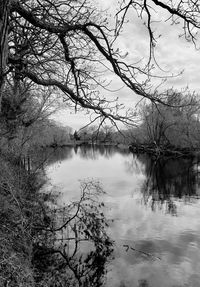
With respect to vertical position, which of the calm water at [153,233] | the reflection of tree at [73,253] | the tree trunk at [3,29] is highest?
the tree trunk at [3,29]

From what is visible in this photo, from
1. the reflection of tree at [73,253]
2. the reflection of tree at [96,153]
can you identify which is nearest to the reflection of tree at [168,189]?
the reflection of tree at [73,253]

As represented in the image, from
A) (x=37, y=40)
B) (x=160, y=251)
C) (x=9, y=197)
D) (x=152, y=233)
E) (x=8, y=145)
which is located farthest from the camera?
(x=8, y=145)

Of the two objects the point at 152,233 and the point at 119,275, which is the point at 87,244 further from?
the point at 152,233

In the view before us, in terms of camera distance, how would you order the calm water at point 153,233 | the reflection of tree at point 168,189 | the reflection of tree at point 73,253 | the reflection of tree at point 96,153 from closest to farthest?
the reflection of tree at point 73,253, the calm water at point 153,233, the reflection of tree at point 168,189, the reflection of tree at point 96,153

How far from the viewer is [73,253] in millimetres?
8898

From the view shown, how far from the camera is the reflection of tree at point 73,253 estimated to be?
295 inches

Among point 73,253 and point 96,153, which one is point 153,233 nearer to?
point 73,253

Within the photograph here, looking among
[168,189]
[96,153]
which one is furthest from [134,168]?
[96,153]

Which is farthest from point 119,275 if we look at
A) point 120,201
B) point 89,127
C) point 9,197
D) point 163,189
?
point 163,189

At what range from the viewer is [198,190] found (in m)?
19.5

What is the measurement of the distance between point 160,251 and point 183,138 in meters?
39.4

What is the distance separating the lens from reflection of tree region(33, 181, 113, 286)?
750cm

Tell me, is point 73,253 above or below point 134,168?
above

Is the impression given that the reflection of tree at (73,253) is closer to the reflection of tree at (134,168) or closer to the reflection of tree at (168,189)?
the reflection of tree at (168,189)
